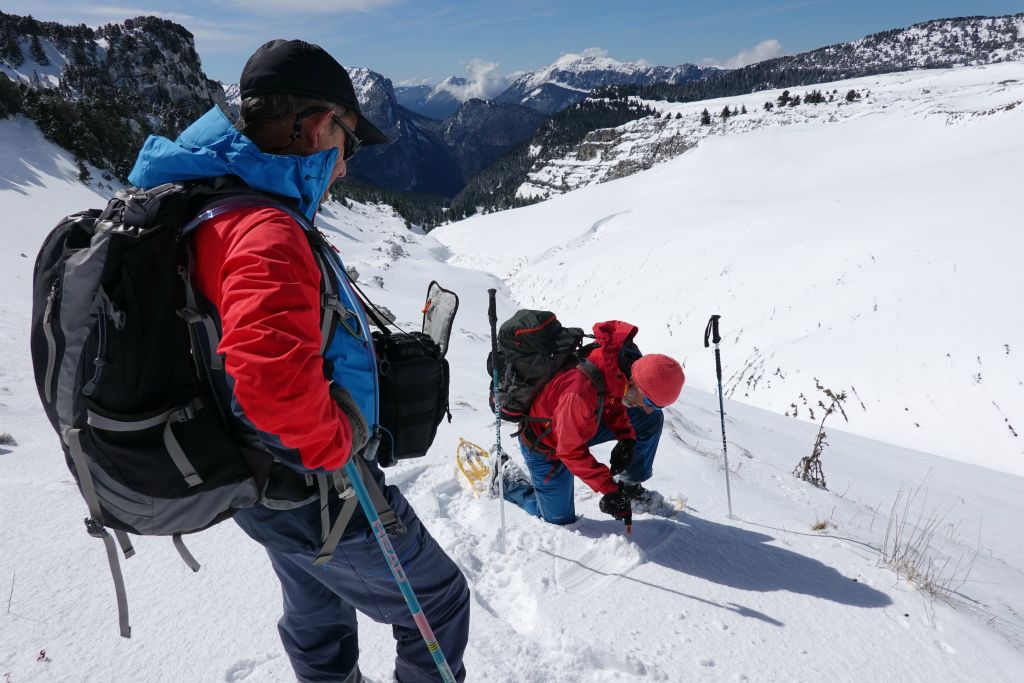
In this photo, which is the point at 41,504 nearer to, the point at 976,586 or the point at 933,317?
the point at 976,586

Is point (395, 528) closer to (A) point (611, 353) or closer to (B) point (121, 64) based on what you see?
(A) point (611, 353)

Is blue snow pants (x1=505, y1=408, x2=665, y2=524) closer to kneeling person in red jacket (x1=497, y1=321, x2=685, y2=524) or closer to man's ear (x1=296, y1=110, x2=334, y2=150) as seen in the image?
kneeling person in red jacket (x1=497, y1=321, x2=685, y2=524)

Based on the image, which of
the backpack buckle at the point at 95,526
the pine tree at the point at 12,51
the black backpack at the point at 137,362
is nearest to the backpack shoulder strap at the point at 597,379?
the black backpack at the point at 137,362

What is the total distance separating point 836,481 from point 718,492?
2.81 m

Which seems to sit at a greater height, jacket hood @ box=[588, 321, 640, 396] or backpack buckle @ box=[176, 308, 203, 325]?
backpack buckle @ box=[176, 308, 203, 325]

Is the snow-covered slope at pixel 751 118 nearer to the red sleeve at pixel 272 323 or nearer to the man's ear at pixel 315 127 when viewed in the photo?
the man's ear at pixel 315 127

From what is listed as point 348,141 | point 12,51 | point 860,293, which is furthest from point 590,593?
point 12,51

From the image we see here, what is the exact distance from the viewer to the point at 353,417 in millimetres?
1808

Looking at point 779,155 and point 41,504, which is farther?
point 779,155

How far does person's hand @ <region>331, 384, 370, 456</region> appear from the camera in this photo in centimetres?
179

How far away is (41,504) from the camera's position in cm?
342

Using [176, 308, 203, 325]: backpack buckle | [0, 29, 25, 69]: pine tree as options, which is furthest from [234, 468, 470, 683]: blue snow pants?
[0, 29, 25, 69]: pine tree

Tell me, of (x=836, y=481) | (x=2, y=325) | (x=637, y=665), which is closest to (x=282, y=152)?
(x=637, y=665)

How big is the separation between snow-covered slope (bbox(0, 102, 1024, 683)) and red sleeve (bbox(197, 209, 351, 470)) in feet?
5.53
